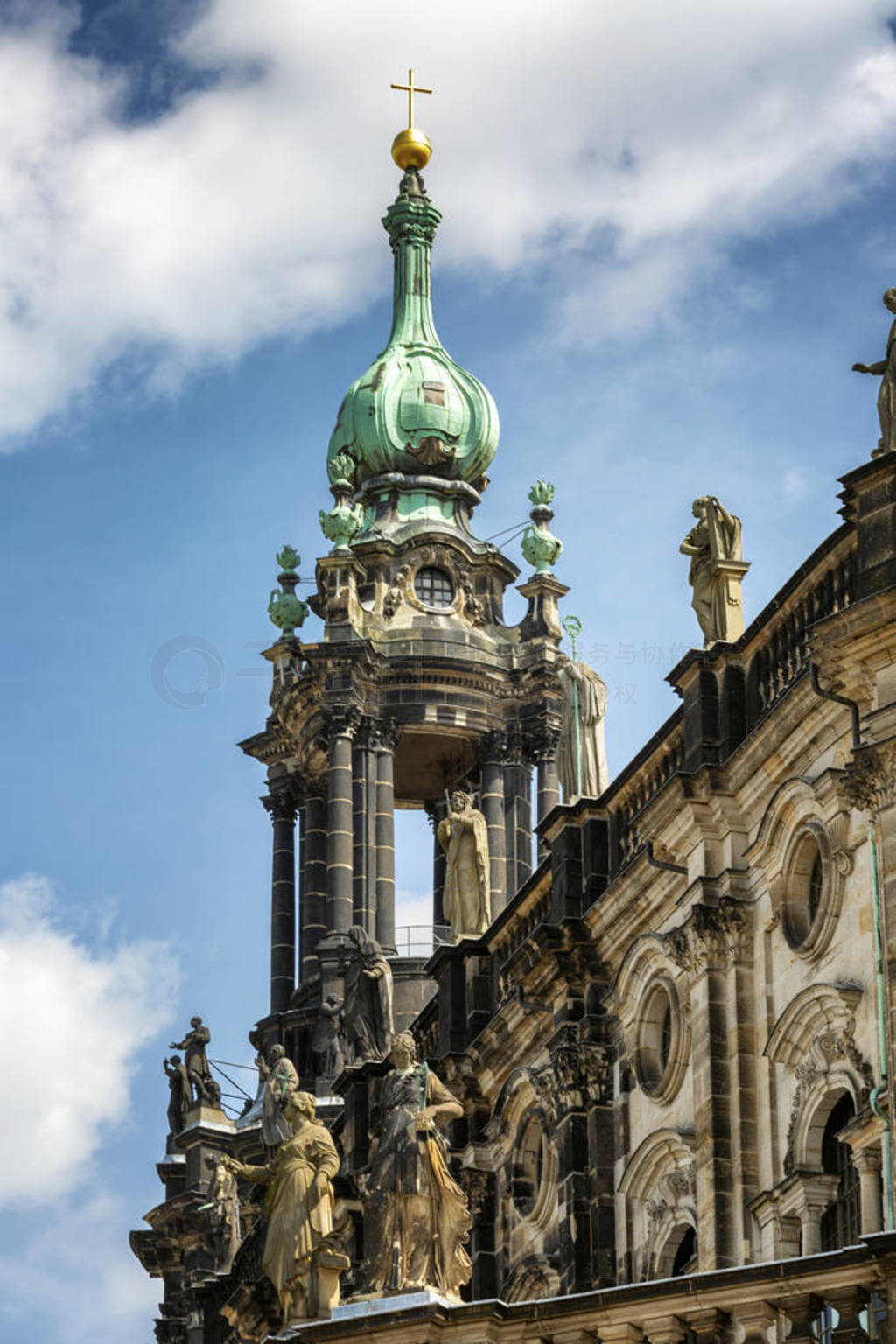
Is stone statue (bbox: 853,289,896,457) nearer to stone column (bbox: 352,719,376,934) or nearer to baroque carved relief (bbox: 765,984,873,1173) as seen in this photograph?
baroque carved relief (bbox: 765,984,873,1173)

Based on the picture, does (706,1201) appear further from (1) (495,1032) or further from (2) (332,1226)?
(1) (495,1032)

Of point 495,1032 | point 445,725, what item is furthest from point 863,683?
point 445,725

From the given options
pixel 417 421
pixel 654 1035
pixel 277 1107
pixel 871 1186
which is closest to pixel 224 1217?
pixel 417 421

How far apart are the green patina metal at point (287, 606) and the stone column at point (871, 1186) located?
1429 inches

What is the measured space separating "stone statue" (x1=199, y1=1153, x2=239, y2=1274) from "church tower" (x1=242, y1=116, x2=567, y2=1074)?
8.70ft

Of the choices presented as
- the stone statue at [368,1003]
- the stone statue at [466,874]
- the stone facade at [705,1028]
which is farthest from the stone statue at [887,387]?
the stone statue at [368,1003]

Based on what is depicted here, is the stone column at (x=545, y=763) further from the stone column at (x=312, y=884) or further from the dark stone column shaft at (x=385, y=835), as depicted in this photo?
the stone column at (x=312, y=884)

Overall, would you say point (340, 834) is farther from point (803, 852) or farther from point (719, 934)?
point (803, 852)

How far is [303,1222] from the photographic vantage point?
32406mm

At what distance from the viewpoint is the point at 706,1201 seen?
36.3m

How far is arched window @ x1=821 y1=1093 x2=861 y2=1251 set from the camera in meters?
34.1

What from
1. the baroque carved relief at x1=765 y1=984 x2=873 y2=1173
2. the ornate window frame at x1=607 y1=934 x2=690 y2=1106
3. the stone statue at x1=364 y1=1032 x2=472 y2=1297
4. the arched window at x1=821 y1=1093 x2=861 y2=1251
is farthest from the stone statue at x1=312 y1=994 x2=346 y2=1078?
the stone statue at x1=364 y1=1032 x2=472 y2=1297

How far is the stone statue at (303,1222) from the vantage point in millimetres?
31891

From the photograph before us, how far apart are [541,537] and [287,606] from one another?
5.46m
